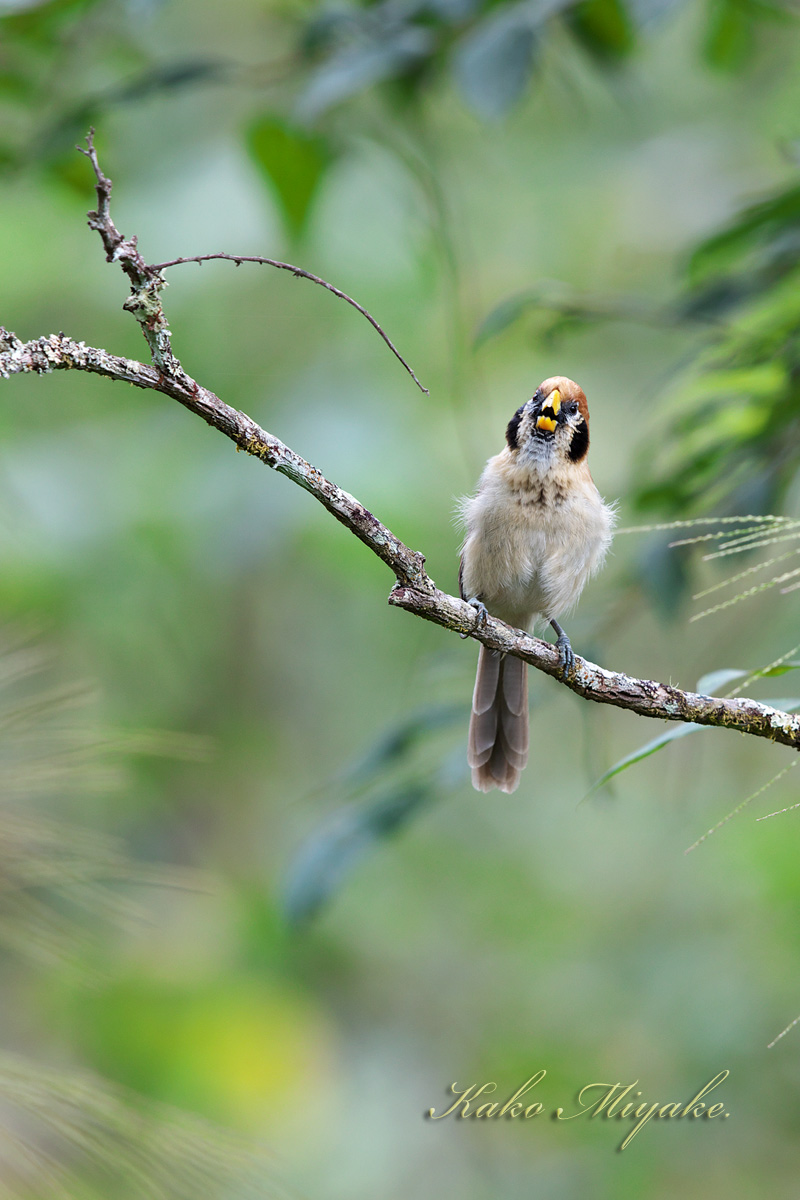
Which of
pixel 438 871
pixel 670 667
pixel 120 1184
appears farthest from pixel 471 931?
pixel 120 1184

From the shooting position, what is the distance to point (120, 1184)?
7.34ft

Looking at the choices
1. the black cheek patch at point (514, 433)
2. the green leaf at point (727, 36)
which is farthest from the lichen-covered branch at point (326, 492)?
the green leaf at point (727, 36)

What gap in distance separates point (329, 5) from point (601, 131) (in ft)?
17.1

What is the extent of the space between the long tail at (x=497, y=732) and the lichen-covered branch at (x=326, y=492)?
1.49 m

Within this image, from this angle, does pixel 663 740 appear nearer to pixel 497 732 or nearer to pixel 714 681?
pixel 714 681

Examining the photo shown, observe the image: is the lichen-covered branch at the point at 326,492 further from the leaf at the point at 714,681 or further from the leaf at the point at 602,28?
the leaf at the point at 602,28

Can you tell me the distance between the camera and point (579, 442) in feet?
10.6

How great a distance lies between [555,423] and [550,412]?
36 millimetres

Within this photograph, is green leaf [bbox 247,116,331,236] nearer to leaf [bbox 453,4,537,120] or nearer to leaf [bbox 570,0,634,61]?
leaf [bbox 453,4,537,120]

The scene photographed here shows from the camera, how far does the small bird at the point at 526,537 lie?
3.18 meters

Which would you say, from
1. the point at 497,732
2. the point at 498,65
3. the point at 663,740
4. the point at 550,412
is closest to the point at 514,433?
the point at 550,412

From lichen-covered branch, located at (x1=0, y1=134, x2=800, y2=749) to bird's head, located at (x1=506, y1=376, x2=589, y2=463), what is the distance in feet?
4.24

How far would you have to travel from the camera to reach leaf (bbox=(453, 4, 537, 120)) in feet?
8.13

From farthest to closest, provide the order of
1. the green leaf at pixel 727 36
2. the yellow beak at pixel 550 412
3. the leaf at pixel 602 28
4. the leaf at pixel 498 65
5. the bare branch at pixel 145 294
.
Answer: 1. the green leaf at pixel 727 36
2. the yellow beak at pixel 550 412
3. the leaf at pixel 602 28
4. the leaf at pixel 498 65
5. the bare branch at pixel 145 294
